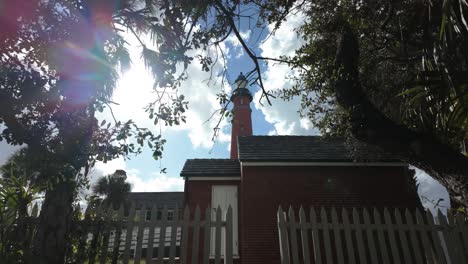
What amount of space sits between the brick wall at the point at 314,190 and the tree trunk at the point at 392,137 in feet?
20.3

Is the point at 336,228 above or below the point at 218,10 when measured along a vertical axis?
below

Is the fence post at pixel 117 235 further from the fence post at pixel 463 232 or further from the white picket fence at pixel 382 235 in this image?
the fence post at pixel 463 232

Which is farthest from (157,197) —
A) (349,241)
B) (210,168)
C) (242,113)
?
(349,241)

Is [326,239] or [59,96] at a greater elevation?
[59,96]

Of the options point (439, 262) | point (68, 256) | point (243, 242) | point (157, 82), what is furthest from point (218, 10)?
point (243, 242)

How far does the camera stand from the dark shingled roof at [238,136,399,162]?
11016mm

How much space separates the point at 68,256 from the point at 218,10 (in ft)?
14.0

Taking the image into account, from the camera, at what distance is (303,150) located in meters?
12.4

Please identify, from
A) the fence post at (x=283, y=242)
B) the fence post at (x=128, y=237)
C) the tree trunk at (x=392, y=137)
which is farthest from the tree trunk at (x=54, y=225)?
the tree trunk at (x=392, y=137)

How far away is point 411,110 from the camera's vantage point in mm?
5504

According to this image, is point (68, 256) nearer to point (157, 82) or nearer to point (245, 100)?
point (157, 82)

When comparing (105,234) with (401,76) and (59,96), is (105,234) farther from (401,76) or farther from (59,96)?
(401,76)

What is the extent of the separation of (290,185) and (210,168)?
3237 millimetres

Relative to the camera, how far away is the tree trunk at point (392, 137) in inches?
172
